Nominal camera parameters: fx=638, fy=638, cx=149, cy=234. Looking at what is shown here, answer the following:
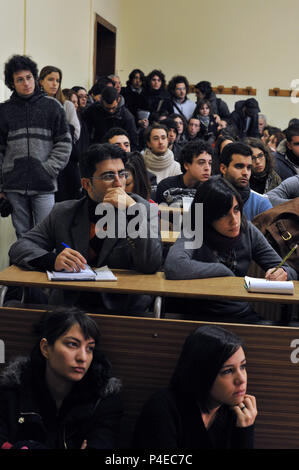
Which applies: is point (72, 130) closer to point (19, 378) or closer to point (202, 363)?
point (19, 378)

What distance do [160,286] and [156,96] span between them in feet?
21.2

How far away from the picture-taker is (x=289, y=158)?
518cm

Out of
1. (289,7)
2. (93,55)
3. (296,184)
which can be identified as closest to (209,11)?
(289,7)

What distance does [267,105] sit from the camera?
12820 mm

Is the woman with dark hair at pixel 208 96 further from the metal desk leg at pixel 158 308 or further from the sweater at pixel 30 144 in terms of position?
the metal desk leg at pixel 158 308

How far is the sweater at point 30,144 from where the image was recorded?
4.30m

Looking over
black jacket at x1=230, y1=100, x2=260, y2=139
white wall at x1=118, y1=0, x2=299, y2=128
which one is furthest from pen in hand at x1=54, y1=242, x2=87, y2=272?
white wall at x1=118, y1=0, x2=299, y2=128

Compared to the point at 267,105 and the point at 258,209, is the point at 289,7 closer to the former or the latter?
the point at 267,105

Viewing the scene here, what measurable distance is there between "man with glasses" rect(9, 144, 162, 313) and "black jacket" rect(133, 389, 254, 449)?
763 millimetres

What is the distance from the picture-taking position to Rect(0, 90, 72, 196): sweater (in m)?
4.30

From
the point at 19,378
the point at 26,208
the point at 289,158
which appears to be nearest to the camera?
the point at 19,378

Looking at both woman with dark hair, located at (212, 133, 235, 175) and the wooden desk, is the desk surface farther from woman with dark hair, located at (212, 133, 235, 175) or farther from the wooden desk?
woman with dark hair, located at (212, 133, 235, 175)

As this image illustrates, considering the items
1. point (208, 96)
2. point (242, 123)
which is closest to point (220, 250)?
point (242, 123)

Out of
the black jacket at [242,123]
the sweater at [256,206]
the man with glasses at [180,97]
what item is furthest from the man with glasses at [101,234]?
the black jacket at [242,123]
